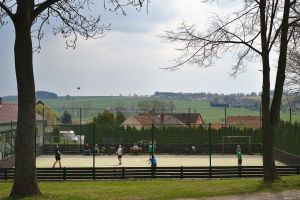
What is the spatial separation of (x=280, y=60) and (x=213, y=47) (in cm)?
203

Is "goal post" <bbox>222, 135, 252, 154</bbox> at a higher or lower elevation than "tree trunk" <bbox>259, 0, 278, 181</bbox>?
lower

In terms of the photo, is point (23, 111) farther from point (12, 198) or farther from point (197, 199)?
point (197, 199)

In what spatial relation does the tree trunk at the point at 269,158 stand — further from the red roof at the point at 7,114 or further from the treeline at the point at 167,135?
the red roof at the point at 7,114

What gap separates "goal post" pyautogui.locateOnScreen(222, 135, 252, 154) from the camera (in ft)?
163

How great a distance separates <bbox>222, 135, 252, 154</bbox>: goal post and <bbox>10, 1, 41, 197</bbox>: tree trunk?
37923 millimetres

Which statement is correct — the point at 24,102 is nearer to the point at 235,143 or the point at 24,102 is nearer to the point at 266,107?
the point at 266,107

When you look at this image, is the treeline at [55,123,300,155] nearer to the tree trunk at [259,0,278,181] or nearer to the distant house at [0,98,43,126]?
the distant house at [0,98,43,126]

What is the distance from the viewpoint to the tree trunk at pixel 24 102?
38.5 feet

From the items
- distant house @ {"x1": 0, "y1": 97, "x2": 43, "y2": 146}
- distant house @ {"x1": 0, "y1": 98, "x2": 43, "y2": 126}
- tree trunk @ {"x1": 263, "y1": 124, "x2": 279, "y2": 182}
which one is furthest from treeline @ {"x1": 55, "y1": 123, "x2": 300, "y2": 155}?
tree trunk @ {"x1": 263, "y1": 124, "x2": 279, "y2": 182}

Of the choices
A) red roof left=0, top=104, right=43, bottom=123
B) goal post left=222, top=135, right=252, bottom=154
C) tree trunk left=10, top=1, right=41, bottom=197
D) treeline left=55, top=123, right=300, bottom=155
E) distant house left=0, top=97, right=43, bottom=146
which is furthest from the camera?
red roof left=0, top=104, right=43, bottom=123

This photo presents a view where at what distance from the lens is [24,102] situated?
11.7m

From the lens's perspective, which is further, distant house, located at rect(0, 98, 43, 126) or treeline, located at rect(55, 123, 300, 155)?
treeline, located at rect(55, 123, 300, 155)

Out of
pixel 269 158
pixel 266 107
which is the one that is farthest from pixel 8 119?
pixel 266 107

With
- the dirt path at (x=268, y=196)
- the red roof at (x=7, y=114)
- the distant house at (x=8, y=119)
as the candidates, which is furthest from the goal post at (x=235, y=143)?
the dirt path at (x=268, y=196)
